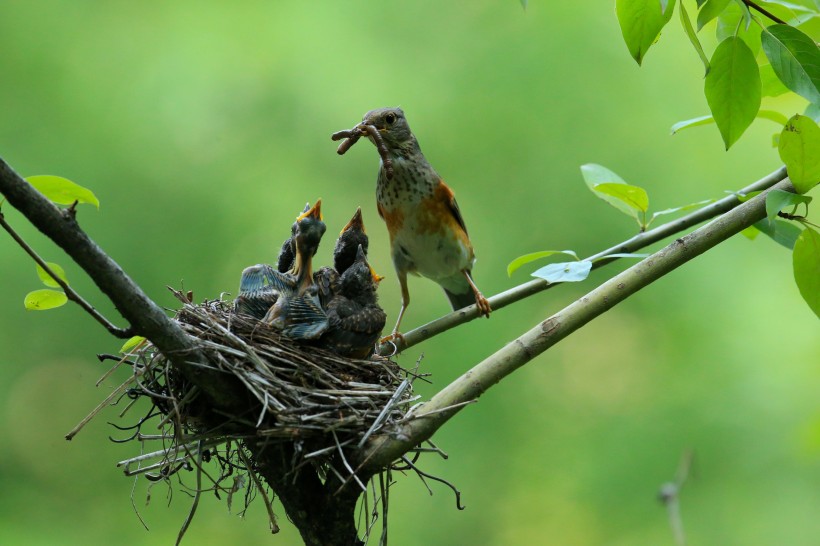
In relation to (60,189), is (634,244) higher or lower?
lower

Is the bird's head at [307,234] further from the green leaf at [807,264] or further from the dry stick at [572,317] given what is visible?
the green leaf at [807,264]

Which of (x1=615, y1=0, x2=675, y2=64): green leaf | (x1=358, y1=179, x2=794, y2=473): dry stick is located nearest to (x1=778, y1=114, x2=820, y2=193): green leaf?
(x1=358, y1=179, x2=794, y2=473): dry stick

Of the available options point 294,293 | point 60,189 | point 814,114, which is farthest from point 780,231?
point 60,189

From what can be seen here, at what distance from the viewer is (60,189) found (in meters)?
1.50

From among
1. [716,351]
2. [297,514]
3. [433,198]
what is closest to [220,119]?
[433,198]

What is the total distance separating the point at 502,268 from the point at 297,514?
3709 millimetres

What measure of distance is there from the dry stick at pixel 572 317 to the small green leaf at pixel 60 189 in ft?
2.62

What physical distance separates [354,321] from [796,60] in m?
1.55

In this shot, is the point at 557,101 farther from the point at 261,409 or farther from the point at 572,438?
the point at 261,409

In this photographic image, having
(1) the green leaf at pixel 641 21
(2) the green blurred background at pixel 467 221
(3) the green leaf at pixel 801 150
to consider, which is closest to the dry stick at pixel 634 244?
(3) the green leaf at pixel 801 150

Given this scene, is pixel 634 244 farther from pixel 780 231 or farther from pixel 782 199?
pixel 782 199

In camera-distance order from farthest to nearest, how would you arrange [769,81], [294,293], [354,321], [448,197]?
[448,197], [294,293], [354,321], [769,81]

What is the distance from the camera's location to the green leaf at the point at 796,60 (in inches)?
58.6

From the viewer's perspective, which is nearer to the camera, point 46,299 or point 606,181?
point 46,299
